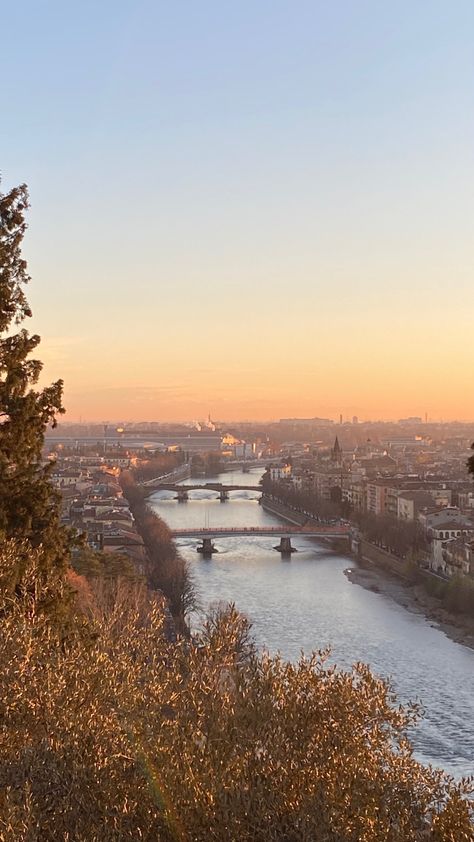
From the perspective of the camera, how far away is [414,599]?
13.9m

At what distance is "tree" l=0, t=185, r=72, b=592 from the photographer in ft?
12.1

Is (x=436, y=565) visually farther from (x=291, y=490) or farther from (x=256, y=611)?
(x=291, y=490)

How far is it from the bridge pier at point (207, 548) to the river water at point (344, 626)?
0.41 feet

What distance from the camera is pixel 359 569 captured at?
55.9 ft

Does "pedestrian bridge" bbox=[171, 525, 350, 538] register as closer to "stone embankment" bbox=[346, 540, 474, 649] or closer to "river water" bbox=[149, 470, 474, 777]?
"river water" bbox=[149, 470, 474, 777]

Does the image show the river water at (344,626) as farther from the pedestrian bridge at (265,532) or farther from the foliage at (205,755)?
the foliage at (205,755)

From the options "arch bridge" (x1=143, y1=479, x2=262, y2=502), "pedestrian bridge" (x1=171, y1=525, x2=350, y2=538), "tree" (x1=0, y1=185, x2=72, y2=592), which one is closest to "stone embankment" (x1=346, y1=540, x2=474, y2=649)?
"pedestrian bridge" (x1=171, y1=525, x2=350, y2=538)

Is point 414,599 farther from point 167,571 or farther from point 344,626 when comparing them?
point 167,571

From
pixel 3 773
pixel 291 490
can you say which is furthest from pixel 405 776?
pixel 291 490

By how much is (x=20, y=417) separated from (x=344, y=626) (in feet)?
28.1

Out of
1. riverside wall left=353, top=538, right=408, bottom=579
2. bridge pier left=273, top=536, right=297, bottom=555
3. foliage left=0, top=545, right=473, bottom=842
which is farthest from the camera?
bridge pier left=273, top=536, right=297, bottom=555

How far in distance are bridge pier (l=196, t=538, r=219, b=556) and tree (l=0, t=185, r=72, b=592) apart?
579 inches

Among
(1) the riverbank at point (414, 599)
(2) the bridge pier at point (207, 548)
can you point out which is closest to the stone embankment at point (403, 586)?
(1) the riverbank at point (414, 599)

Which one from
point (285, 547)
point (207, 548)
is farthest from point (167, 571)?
point (285, 547)
